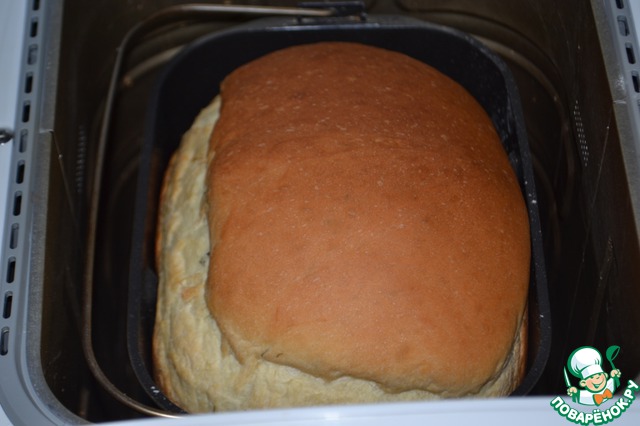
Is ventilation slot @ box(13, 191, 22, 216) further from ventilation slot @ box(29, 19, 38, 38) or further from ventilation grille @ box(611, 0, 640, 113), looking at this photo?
ventilation grille @ box(611, 0, 640, 113)

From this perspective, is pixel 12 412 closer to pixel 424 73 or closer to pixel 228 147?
pixel 228 147

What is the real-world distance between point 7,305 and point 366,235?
46 centimetres

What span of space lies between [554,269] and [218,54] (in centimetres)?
71

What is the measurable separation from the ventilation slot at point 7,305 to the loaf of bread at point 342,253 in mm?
241

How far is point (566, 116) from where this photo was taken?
4.69 feet

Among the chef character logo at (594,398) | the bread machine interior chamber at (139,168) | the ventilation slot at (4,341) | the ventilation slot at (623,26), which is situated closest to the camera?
the chef character logo at (594,398)

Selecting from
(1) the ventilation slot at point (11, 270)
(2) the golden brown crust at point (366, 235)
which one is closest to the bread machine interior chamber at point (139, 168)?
(1) the ventilation slot at point (11, 270)

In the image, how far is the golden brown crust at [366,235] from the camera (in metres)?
1.06

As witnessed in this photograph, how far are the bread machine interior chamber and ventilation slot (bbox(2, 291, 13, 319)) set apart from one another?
12 millimetres

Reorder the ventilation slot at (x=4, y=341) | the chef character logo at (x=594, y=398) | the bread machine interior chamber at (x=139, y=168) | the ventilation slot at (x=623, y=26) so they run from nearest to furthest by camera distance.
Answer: the chef character logo at (x=594, y=398), the ventilation slot at (x=4, y=341), the bread machine interior chamber at (x=139, y=168), the ventilation slot at (x=623, y=26)

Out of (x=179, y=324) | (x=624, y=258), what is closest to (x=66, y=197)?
(x=179, y=324)

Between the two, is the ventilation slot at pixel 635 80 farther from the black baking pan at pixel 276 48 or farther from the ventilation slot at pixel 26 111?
the ventilation slot at pixel 26 111

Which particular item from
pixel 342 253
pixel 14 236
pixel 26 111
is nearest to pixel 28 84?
pixel 26 111

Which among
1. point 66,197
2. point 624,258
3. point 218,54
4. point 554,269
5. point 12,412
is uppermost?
point 218,54
